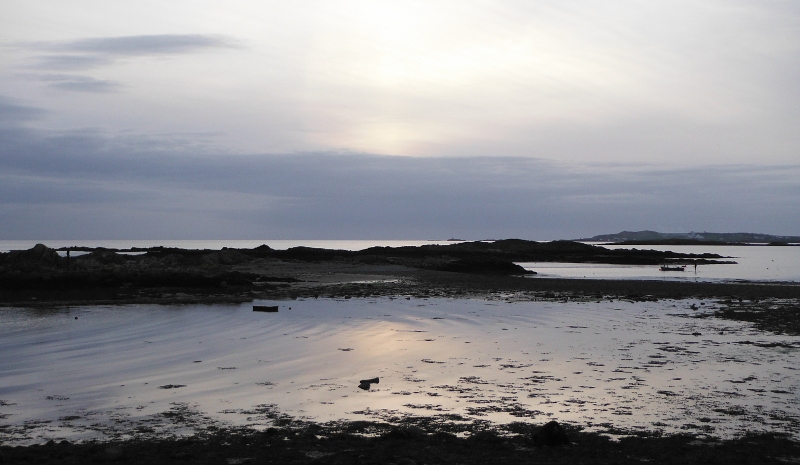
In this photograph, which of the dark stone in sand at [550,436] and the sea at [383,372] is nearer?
the dark stone in sand at [550,436]

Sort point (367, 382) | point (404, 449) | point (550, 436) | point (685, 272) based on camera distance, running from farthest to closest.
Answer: point (685, 272), point (367, 382), point (550, 436), point (404, 449)

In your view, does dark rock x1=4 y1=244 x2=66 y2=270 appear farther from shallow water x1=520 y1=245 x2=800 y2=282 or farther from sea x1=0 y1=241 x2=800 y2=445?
shallow water x1=520 y1=245 x2=800 y2=282

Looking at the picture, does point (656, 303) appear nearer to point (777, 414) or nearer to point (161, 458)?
point (777, 414)

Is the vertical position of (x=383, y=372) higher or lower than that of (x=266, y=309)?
lower

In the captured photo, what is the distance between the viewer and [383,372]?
1344 centimetres

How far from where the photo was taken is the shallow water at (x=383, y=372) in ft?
32.2

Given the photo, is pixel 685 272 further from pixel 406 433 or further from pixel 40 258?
pixel 406 433

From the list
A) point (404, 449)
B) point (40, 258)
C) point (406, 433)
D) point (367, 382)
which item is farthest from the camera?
point (40, 258)

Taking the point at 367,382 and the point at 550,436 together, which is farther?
the point at 367,382

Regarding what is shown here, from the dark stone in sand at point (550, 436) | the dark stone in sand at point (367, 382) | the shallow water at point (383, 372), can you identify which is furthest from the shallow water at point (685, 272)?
the dark stone in sand at point (550, 436)

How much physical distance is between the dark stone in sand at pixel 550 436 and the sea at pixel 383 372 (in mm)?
1094

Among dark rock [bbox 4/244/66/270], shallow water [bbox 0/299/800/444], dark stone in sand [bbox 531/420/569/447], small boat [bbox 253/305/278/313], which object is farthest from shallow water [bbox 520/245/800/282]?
dark stone in sand [bbox 531/420/569/447]

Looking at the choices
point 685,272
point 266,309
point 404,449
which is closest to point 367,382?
point 404,449

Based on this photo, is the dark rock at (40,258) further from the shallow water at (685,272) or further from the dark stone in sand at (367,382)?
the shallow water at (685,272)
